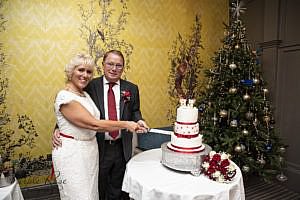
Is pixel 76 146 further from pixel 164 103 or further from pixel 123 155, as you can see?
pixel 164 103

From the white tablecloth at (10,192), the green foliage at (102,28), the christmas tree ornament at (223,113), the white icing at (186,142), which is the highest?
the green foliage at (102,28)

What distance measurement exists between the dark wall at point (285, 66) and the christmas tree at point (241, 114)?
0.29 meters

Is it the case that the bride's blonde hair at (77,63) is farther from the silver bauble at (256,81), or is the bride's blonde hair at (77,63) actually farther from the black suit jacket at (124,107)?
the silver bauble at (256,81)

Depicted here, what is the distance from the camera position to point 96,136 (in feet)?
7.18

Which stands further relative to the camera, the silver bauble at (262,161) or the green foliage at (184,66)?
the green foliage at (184,66)

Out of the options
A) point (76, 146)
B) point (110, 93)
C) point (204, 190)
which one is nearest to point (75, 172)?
point (76, 146)

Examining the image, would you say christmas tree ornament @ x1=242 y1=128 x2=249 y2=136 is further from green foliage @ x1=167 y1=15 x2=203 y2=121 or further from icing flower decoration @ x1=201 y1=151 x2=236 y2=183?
icing flower decoration @ x1=201 y1=151 x2=236 y2=183

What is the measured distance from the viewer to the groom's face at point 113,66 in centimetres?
225

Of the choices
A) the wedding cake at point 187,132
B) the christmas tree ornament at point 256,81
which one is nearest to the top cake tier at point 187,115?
the wedding cake at point 187,132

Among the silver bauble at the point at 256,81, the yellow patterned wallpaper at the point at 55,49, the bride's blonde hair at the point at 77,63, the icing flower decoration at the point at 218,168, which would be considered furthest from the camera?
the silver bauble at the point at 256,81

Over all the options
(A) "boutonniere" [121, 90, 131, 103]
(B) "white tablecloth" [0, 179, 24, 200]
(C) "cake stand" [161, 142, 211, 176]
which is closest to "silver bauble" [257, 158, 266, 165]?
(C) "cake stand" [161, 142, 211, 176]

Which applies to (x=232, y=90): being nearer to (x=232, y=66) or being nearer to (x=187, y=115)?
(x=232, y=66)

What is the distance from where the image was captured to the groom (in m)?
2.22

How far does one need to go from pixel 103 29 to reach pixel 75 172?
198 centimetres
